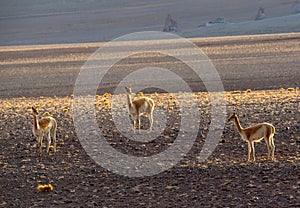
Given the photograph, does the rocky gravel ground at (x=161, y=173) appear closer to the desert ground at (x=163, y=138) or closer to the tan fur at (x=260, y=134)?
the desert ground at (x=163, y=138)

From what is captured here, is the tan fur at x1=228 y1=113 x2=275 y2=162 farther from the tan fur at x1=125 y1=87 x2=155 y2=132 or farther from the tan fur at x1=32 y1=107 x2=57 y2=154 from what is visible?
the tan fur at x1=125 y1=87 x2=155 y2=132

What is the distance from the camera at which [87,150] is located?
12773 millimetres

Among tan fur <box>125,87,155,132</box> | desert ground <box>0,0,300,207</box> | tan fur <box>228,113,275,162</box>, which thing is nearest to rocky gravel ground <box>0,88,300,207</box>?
desert ground <box>0,0,300,207</box>

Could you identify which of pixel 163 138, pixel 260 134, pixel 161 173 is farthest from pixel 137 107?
pixel 260 134

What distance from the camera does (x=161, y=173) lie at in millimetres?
10938

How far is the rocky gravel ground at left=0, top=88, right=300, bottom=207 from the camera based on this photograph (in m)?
9.59

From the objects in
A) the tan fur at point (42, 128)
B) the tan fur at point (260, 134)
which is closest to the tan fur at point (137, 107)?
the tan fur at point (42, 128)

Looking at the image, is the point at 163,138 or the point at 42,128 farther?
the point at 163,138

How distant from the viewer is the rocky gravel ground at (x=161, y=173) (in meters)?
9.59

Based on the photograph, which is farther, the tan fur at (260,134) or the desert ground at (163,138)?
the tan fur at (260,134)

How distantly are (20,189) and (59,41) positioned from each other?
5111 cm

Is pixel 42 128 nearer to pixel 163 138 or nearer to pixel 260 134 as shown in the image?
pixel 163 138

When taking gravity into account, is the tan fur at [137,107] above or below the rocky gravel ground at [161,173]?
above

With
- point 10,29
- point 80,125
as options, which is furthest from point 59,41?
point 80,125
